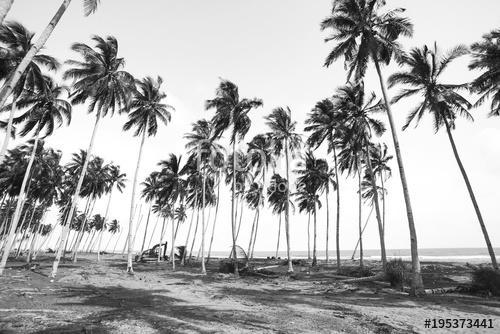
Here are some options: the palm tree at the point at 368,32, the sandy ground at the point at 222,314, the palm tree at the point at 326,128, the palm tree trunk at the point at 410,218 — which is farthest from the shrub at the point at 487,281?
the palm tree at the point at 326,128

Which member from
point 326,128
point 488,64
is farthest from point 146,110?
point 488,64

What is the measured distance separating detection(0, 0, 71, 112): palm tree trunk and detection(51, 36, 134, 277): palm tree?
13.5m

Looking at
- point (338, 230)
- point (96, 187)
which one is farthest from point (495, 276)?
point (96, 187)

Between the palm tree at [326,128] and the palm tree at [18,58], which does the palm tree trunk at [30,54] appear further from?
the palm tree at [326,128]

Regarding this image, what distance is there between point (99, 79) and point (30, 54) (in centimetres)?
1537

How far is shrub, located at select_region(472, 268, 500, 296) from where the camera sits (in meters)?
12.7

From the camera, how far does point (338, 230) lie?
2633 cm

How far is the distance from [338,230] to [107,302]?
72.3 ft

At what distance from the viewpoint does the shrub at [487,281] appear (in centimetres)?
1266

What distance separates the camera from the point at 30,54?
6.23 m

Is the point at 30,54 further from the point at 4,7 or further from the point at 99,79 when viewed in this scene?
the point at 99,79

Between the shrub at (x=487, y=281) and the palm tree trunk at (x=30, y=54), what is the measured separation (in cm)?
2002

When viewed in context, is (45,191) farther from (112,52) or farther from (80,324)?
(80,324)

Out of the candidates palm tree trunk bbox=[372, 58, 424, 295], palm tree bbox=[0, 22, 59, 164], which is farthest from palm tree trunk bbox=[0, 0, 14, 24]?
palm tree trunk bbox=[372, 58, 424, 295]
